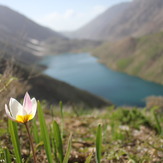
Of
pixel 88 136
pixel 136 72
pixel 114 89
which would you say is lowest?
pixel 88 136

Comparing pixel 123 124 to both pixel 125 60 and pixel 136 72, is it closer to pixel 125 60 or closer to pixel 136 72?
pixel 136 72

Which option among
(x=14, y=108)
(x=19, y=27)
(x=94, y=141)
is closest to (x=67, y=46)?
(x=19, y=27)

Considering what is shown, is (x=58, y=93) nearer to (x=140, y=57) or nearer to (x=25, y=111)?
(x=25, y=111)

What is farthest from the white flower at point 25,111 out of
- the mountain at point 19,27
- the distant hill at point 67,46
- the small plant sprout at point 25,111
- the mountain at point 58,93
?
the distant hill at point 67,46

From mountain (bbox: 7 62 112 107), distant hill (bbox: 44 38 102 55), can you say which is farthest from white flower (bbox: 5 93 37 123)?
distant hill (bbox: 44 38 102 55)

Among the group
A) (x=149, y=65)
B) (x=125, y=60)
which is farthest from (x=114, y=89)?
(x=125, y=60)

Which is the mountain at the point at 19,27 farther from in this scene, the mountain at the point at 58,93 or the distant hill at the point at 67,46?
the distant hill at the point at 67,46

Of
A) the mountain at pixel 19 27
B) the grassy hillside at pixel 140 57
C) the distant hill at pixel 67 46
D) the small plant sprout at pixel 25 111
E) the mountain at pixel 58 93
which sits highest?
the distant hill at pixel 67 46

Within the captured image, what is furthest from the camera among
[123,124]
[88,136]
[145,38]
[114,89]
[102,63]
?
[145,38]
